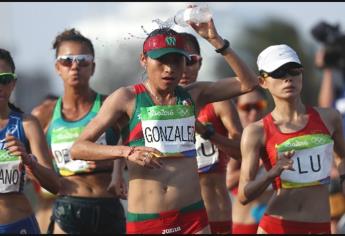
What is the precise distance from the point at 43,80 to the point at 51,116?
188 ft

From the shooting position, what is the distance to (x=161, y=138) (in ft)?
27.8

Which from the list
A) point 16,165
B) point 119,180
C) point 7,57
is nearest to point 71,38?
point 119,180

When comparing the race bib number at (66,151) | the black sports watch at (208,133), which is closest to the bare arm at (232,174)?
the race bib number at (66,151)

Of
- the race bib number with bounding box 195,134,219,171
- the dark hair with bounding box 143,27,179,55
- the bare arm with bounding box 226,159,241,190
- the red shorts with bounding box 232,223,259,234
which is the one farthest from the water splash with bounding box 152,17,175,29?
the red shorts with bounding box 232,223,259,234

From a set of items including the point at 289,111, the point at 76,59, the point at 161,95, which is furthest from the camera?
the point at 76,59

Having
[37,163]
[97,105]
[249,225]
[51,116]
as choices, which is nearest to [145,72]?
[37,163]

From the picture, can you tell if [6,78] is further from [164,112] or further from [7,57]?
[164,112]

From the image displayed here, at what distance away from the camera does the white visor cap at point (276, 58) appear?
8781mm

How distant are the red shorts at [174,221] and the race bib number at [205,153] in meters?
2.12

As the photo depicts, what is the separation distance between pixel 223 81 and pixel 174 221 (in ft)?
4.24

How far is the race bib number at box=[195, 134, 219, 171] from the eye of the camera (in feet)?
34.9

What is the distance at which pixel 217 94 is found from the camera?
8977mm

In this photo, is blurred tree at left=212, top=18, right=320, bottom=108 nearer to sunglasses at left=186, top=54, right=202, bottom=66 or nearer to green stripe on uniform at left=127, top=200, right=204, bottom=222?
sunglasses at left=186, top=54, right=202, bottom=66

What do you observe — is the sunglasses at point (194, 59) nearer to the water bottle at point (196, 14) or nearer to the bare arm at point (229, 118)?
the bare arm at point (229, 118)
